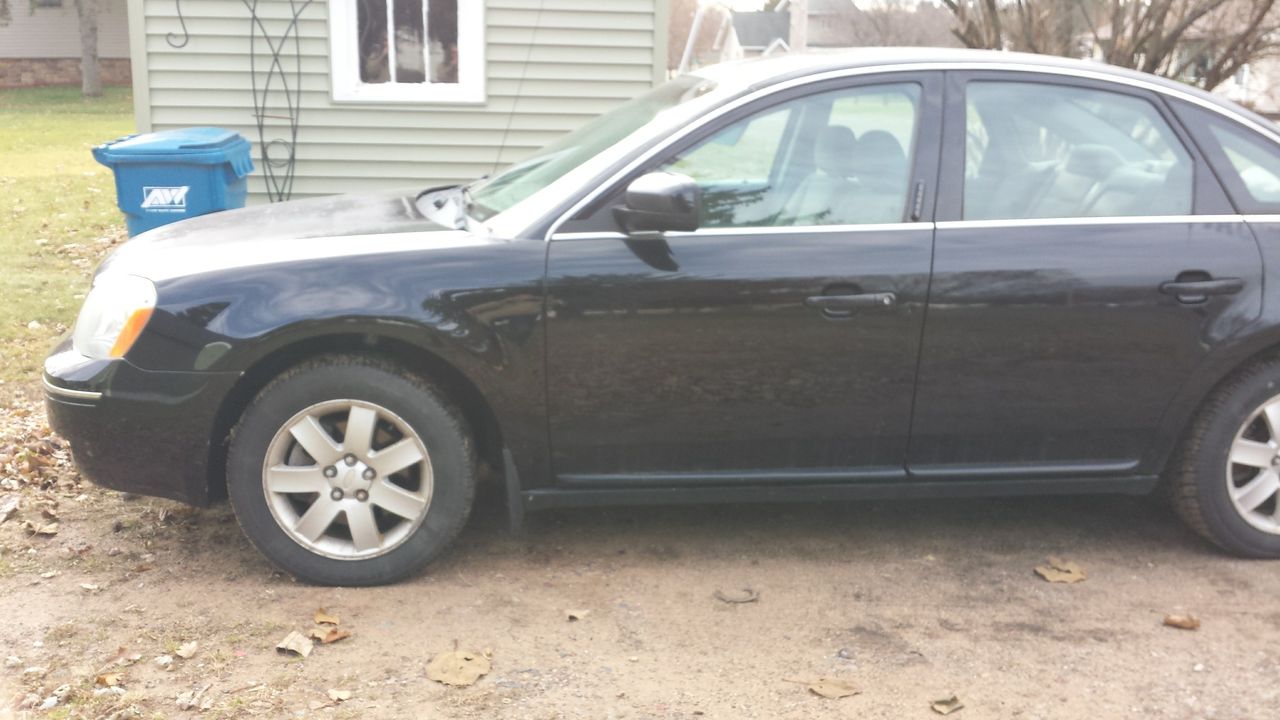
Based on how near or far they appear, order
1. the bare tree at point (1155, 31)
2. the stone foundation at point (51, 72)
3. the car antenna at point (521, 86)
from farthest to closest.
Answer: the stone foundation at point (51, 72), the bare tree at point (1155, 31), the car antenna at point (521, 86)

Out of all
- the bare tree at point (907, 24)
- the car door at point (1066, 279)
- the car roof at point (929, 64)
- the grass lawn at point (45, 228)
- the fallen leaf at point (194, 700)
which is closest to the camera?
the fallen leaf at point (194, 700)

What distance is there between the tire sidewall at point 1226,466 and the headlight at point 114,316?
3538mm

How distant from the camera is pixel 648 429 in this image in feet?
13.0

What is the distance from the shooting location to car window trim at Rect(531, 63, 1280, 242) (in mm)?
3930

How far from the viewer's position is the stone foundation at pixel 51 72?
33531 mm

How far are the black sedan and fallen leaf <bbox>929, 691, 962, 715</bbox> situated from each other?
90 centimetres

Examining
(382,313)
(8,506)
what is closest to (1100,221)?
(382,313)

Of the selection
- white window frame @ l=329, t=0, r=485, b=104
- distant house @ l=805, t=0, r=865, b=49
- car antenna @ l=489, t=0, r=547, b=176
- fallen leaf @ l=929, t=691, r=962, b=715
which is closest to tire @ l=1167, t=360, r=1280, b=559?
fallen leaf @ l=929, t=691, r=962, b=715

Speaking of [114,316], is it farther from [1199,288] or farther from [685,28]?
[685,28]

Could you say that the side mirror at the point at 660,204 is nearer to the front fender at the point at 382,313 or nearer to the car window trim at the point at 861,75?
the car window trim at the point at 861,75

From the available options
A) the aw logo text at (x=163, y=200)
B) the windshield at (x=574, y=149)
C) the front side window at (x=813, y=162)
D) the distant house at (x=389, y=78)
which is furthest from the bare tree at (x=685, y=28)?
the front side window at (x=813, y=162)

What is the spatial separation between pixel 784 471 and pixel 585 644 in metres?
0.91

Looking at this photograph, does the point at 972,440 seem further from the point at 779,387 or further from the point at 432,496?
the point at 432,496

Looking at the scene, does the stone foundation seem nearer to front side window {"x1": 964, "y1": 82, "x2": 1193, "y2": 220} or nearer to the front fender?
the front fender
